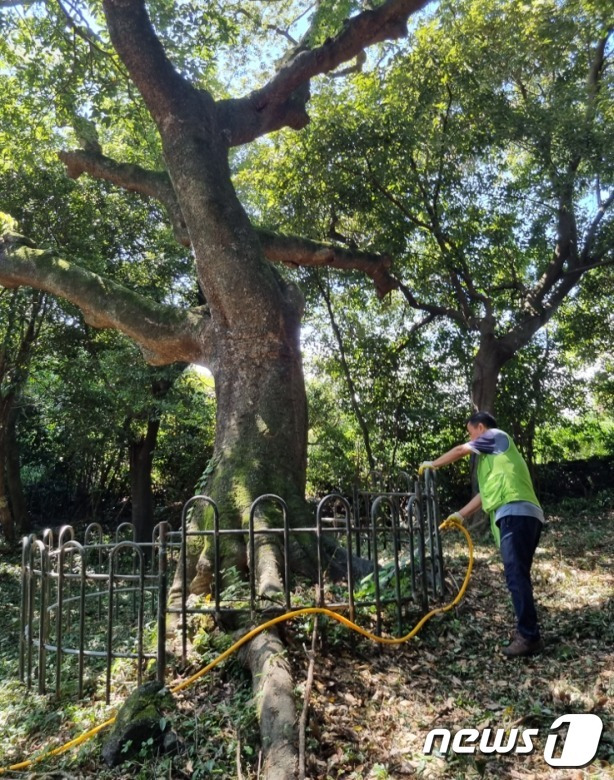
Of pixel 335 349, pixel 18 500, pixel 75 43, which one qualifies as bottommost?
pixel 18 500

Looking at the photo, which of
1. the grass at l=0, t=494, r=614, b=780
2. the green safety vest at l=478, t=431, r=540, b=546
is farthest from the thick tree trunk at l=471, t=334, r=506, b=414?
the green safety vest at l=478, t=431, r=540, b=546

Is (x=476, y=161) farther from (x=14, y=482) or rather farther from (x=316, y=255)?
(x=14, y=482)

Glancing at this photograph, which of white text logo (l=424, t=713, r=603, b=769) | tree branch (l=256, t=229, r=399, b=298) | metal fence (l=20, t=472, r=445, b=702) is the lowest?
white text logo (l=424, t=713, r=603, b=769)

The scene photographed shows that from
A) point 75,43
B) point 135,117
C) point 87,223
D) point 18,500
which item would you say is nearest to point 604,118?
point 135,117

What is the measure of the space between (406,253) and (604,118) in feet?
13.9

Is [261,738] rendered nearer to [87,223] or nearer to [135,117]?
[135,117]

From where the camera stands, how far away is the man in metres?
4.51

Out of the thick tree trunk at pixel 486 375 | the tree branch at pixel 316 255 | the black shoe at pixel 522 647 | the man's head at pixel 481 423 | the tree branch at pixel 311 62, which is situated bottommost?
the black shoe at pixel 522 647

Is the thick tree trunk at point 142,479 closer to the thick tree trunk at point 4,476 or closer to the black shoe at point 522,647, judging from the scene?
the thick tree trunk at point 4,476

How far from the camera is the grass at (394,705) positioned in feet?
10.4

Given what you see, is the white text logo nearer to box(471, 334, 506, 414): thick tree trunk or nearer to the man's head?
the man's head

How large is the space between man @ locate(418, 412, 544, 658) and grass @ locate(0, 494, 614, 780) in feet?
0.88

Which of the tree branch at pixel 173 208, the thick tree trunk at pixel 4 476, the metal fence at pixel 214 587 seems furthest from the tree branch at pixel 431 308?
the thick tree trunk at pixel 4 476

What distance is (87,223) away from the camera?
12.7 meters
